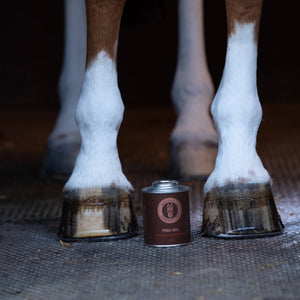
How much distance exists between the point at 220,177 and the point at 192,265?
265 millimetres

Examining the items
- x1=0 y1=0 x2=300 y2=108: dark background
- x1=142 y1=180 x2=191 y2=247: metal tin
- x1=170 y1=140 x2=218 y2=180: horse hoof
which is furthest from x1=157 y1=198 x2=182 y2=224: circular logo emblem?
x1=0 y1=0 x2=300 y2=108: dark background

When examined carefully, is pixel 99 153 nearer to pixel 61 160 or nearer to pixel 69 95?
pixel 61 160

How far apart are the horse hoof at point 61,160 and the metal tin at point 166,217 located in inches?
37.3

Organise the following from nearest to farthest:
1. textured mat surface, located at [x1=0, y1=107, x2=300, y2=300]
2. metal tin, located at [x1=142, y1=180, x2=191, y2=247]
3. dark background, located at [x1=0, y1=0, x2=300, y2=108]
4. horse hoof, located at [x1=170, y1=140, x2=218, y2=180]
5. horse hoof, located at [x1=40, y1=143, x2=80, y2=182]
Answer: textured mat surface, located at [x1=0, y1=107, x2=300, y2=300] → metal tin, located at [x1=142, y1=180, x2=191, y2=247] → horse hoof, located at [x1=170, y1=140, x2=218, y2=180] → horse hoof, located at [x1=40, y1=143, x2=80, y2=182] → dark background, located at [x1=0, y1=0, x2=300, y2=108]

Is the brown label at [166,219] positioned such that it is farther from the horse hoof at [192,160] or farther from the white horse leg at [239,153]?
the horse hoof at [192,160]

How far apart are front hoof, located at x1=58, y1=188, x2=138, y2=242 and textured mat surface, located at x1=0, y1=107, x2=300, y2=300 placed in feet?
0.10

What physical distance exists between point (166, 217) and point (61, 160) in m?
0.99

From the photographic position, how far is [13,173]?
2.49 m

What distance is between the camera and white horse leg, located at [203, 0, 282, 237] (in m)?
1.42

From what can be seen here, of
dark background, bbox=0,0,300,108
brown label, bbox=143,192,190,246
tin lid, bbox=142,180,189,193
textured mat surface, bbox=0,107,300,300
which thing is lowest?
textured mat surface, bbox=0,107,300,300

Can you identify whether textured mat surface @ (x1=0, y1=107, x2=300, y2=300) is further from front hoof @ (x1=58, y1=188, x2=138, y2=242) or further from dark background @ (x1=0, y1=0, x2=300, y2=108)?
dark background @ (x1=0, y1=0, x2=300, y2=108)

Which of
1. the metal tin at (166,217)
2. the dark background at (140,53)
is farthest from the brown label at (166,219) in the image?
the dark background at (140,53)

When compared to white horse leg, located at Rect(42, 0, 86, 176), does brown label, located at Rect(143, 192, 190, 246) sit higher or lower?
lower

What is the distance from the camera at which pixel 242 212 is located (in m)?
1.42
